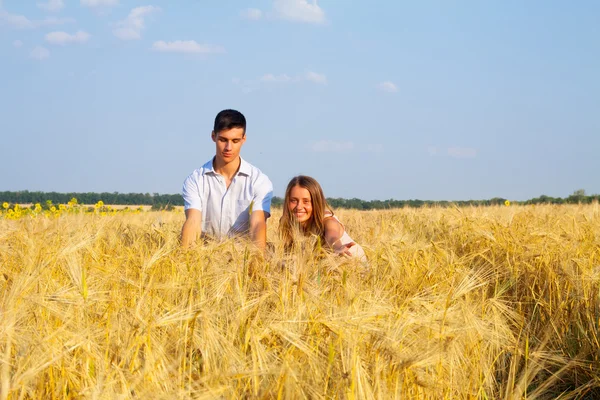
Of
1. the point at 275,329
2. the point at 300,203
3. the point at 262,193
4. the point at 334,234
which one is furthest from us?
the point at 262,193

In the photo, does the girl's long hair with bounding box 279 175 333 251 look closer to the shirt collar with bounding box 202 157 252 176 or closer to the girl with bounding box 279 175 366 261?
the girl with bounding box 279 175 366 261

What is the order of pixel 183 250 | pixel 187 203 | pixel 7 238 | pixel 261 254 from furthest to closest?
pixel 187 203 → pixel 7 238 → pixel 183 250 → pixel 261 254

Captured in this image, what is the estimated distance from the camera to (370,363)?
1636 millimetres

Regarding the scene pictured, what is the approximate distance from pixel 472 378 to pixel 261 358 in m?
0.83

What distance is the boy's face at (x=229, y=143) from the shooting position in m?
4.05

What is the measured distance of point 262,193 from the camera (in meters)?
4.34

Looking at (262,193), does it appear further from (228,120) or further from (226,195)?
(228,120)

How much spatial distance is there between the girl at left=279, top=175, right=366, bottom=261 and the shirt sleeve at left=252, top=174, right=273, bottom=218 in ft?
0.82

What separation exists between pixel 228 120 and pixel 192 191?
0.69m

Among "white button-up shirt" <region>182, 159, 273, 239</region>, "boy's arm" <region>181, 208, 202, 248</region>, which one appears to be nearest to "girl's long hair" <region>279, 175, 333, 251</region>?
"white button-up shirt" <region>182, 159, 273, 239</region>

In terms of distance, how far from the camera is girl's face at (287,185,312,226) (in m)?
3.95

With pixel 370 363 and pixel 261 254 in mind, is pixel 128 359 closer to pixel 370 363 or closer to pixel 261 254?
pixel 370 363

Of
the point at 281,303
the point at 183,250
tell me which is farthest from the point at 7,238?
the point at 281,303

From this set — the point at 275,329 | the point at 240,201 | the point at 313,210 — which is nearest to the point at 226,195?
the point at 240,201
